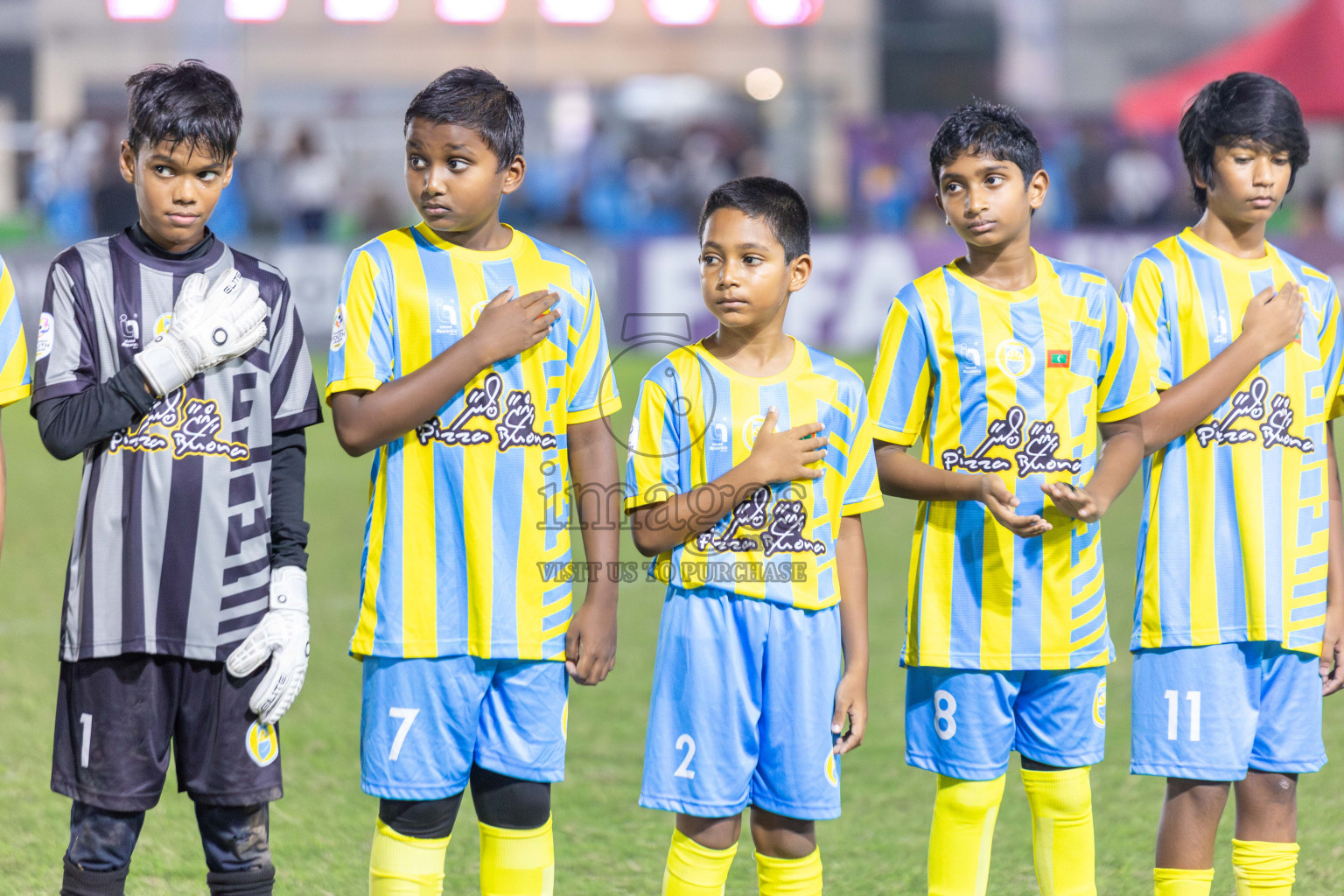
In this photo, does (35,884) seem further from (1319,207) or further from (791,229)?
(1319,207)

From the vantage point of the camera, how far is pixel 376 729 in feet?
9.18

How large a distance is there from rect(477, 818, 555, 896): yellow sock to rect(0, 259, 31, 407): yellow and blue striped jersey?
4.10 ft

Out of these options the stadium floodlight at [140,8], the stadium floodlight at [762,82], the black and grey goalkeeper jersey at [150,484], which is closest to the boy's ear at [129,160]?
the black and grey goalkeeper jersey at [150,484]

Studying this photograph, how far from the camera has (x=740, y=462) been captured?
9.52 feet

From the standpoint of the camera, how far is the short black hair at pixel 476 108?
2.78 metres

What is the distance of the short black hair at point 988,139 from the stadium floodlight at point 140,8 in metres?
15.8

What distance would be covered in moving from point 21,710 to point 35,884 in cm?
180

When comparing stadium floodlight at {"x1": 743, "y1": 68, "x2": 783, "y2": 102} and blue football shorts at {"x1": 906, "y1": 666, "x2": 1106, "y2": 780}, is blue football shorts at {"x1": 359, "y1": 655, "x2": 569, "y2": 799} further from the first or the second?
stadium floodlight at {"x1": 743, "y1": 68, "x2": 783, "y2": 102}

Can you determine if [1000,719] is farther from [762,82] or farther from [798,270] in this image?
[762,82]

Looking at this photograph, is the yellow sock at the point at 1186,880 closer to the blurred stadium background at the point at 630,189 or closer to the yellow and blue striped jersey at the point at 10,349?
the blurred stadium background at the point at 630,189

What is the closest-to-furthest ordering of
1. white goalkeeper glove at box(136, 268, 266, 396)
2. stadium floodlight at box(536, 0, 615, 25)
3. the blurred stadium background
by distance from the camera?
white goalkeeper glove at box(136, 268, 266, 396) < the blurred stadium background < stadium floodlight at box(536, 0, 615, 25)

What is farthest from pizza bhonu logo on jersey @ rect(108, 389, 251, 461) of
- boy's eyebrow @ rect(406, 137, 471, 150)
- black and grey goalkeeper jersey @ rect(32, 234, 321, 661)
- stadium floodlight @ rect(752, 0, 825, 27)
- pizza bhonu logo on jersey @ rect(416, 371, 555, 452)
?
stadium floodlight @ rect(752, 0, 825, 27)

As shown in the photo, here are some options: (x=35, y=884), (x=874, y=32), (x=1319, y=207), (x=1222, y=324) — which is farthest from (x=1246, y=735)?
(x=874, y=32)

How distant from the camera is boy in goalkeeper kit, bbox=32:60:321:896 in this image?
2.69 m
